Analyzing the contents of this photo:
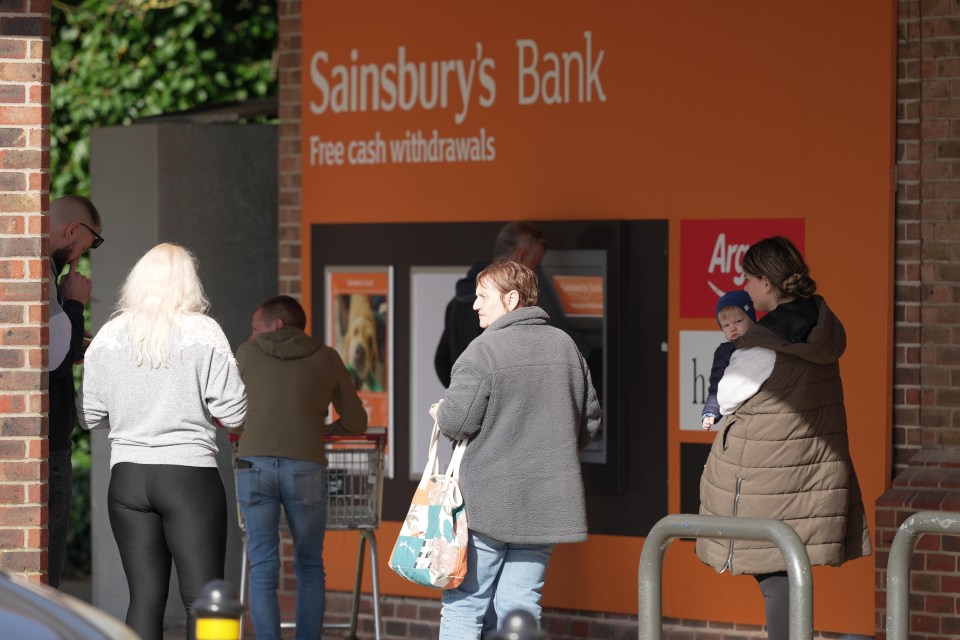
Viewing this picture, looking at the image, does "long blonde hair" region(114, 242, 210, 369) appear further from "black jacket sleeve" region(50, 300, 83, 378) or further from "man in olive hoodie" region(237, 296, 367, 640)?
"man in olive hoodie" region(237, 296, 367, 640)

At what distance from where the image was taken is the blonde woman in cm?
590

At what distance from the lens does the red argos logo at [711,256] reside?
25.3 feet

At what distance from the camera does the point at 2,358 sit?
5.83m

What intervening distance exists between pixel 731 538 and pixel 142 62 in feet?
30.5

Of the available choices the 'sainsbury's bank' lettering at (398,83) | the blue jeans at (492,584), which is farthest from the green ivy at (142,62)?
the blue jeans at (492,584)

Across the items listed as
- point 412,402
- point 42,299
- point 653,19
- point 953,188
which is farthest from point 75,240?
point 953,188

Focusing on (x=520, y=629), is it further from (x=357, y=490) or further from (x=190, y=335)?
(x=357, y=490)

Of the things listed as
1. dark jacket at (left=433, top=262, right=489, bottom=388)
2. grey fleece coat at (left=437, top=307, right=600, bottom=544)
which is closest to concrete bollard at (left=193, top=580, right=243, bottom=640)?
grey fleece coat at (left=437, top=307, right=600, bottom=544)

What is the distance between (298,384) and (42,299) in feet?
5.80

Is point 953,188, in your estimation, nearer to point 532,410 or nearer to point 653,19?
point 653,19

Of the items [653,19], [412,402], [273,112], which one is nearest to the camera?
[653,19]

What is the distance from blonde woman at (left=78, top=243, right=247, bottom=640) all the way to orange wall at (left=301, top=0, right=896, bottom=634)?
2643 mm

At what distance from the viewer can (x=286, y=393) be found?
7.38 m

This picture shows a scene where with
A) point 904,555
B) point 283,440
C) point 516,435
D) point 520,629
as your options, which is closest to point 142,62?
point 283,440
